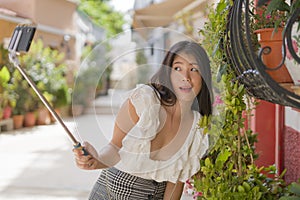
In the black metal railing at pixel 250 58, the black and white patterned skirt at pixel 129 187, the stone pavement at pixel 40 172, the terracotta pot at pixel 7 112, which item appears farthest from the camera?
the terracotta pot at pixel 7 112

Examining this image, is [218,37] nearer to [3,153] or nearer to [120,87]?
[120,87]

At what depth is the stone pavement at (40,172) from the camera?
3.47 m

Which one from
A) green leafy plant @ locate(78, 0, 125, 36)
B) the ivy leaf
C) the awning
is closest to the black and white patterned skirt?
the ivy leaf

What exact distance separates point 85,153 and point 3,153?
14.3ft

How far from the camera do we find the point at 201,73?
3.47 feet

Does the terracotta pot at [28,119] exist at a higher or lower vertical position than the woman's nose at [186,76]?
lower

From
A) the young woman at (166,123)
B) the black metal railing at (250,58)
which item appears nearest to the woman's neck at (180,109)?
the young woman at (166,123)

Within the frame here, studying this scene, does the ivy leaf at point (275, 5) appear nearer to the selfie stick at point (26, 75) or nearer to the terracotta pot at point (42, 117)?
the selfie stick at point (26, 75)

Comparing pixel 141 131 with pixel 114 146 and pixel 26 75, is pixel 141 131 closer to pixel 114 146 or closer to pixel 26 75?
pixel 114 146

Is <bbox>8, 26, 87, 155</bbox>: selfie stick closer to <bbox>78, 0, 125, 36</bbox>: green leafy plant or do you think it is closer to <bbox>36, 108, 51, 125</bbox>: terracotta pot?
<bbox>36, 108, 51, 125</bbox>: terracotta pot

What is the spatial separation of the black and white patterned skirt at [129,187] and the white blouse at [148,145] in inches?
4.1

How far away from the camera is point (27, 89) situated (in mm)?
7207

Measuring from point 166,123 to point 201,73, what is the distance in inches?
5.8

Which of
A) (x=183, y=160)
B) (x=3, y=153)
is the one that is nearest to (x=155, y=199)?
(x=183, y=160)
